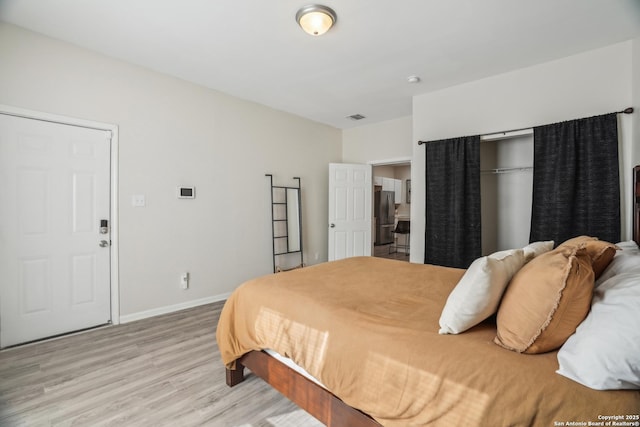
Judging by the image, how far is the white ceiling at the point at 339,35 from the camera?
86.8 inches

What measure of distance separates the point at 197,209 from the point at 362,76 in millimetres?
2530

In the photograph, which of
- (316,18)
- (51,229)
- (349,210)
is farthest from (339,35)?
(51,229)

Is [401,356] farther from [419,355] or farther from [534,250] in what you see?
[534,250]

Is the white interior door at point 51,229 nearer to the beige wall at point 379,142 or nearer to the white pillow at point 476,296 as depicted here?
the white pillow at point 476,296

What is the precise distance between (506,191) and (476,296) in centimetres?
319

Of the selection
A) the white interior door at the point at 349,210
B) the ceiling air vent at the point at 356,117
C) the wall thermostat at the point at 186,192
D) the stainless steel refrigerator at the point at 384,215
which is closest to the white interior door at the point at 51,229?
the wall thermostat at the point at 186,192

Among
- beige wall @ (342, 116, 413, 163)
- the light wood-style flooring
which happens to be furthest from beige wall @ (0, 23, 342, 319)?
beige wall @ (342, 116, 413, 163)

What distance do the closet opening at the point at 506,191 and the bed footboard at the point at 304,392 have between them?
10.5 feet

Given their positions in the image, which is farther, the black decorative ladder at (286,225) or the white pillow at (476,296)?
the black decorative ladder at (286,225)

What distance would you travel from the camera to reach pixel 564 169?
2863 millimetres

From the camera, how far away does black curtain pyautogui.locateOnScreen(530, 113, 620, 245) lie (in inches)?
104

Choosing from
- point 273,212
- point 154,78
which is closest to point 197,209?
point 273,212

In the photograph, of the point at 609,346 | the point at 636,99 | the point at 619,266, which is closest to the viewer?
the point at 609,346

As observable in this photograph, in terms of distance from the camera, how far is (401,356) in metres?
1.14
